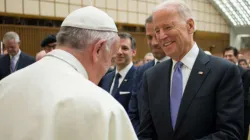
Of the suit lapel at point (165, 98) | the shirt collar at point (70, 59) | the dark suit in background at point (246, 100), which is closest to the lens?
the shirt collar at point (70, 59)

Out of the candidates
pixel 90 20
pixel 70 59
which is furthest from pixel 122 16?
pixel 70 59

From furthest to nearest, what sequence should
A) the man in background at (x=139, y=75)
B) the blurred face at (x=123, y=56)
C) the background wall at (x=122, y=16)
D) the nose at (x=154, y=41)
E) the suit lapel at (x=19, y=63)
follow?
the background wall at (x=122, y=16) → the suit lapel at (x=19, y=63) → the blurred face at (x=123, y=56) → the nose at (x=154, y=41) → the man in background at (x=139, y=75)

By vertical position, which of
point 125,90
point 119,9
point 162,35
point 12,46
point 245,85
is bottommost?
point 245,85

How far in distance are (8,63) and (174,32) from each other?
14.1ft

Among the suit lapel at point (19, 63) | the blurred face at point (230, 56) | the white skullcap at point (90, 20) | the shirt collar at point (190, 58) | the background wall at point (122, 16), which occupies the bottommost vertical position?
the suit lapel at point (19, 63)

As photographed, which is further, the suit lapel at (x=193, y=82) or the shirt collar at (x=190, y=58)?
the shirt collar at (x=190, y=58)

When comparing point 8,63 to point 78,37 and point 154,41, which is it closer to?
point 154,41

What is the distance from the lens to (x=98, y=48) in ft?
5.01

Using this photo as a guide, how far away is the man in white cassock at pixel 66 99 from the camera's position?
1.25m

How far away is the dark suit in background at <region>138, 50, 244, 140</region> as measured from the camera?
2.09m

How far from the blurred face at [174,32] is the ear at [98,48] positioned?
32.8 inches

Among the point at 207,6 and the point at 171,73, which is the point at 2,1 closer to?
the point at 171,73

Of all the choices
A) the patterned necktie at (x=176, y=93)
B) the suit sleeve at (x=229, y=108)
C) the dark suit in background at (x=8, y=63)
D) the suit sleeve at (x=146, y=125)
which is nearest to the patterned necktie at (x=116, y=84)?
the suit sleeve at (x=146, y=125)

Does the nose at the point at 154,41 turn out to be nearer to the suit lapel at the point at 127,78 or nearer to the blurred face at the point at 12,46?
the suit lapel at the point at 127,78
